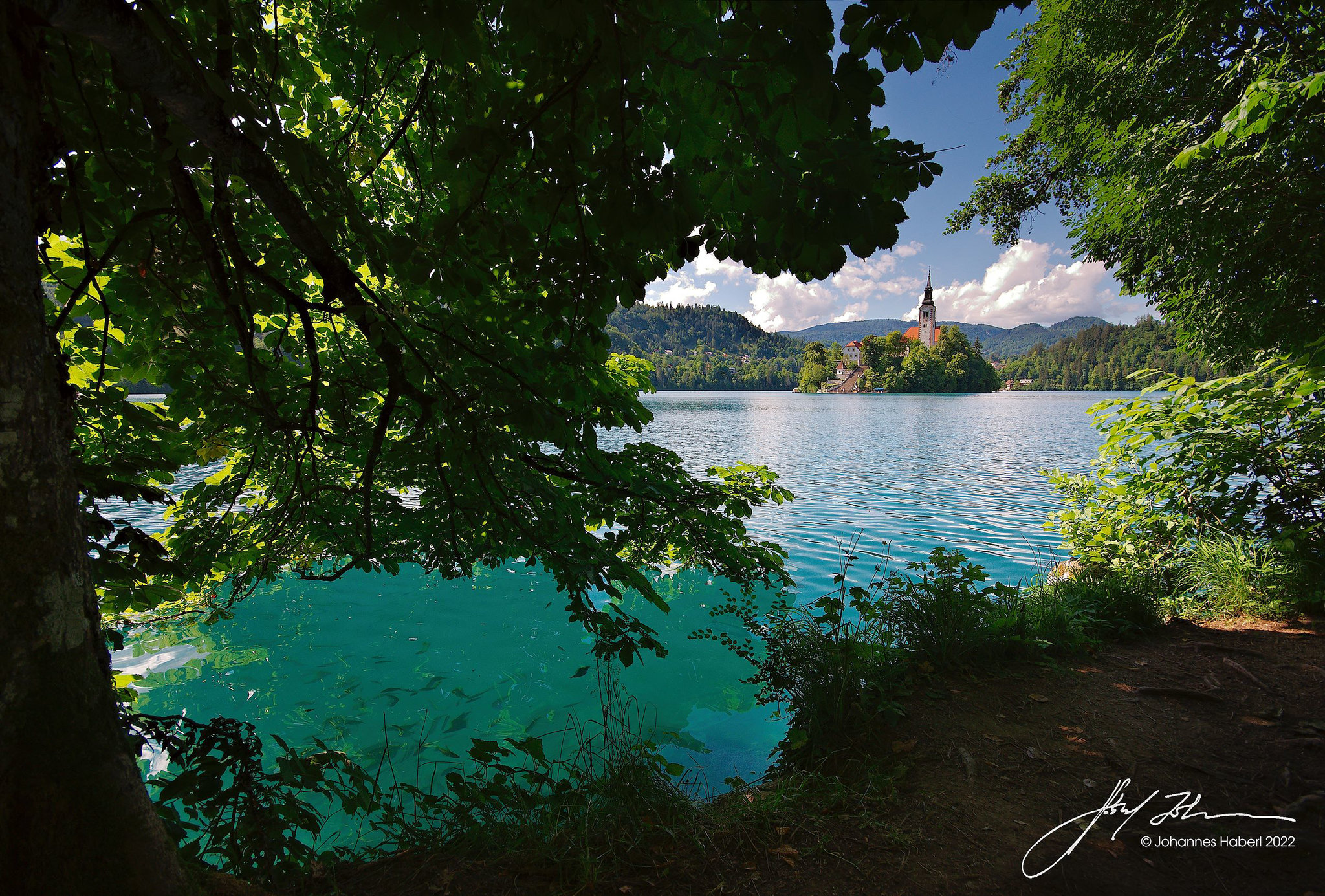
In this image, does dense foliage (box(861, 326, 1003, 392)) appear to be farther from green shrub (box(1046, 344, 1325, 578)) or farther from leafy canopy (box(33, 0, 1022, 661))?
leafy canopy (box(33, 0, 1022, 661))

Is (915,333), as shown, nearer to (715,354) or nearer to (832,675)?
(715,354)

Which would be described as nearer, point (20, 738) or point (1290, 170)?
point (20, 738)

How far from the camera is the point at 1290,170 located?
21.3 feet

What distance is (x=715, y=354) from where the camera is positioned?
577ft

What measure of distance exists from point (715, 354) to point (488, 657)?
174 m

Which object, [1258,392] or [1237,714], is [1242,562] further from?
[1237,714]

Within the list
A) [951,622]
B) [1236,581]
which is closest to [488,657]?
[951,622]

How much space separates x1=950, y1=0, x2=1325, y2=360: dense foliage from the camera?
6.27 meters

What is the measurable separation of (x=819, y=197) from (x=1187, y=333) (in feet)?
38.2

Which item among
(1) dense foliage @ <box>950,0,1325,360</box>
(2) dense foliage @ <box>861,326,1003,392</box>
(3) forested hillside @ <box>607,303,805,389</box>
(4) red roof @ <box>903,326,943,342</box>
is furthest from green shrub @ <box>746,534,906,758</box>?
(4) red roof @ <box>903,326,943,342</box>

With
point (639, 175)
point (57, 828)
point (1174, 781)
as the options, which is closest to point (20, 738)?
point (57, 828)

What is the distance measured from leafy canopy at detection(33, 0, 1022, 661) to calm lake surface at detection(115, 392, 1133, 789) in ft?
6.64

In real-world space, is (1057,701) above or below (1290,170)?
below

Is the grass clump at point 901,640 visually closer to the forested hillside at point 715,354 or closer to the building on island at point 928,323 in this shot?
the forested hillside at point 715,354
